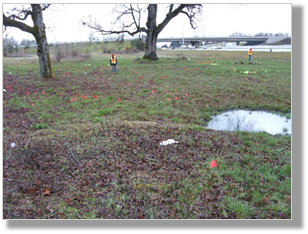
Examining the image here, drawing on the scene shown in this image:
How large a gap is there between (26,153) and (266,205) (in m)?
4.13

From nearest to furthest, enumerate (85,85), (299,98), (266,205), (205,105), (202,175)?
(299,98), (266,205), (202,175), (205,105), (85,85)

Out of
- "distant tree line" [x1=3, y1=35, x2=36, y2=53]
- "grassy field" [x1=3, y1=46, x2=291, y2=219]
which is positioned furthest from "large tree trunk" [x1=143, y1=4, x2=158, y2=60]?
"grassy field" [x1=3, y1=46, x2=291, y2=219]

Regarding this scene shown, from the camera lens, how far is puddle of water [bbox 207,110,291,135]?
6715 mm

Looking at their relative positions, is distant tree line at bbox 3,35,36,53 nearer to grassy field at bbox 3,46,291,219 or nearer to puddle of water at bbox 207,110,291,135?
grassy field at bbox 3,46,291,219

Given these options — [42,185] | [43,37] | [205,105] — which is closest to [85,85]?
[43,37]

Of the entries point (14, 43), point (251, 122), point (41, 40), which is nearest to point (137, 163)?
point (251, 122)

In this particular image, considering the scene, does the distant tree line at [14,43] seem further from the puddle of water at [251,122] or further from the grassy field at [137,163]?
the puddle of water at [251,122]

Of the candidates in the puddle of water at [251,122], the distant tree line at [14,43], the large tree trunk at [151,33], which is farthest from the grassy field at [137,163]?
the large tree trunk at [151,33]

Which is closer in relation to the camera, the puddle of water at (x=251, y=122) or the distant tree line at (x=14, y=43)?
the puddle of water at (x=251, y=122)

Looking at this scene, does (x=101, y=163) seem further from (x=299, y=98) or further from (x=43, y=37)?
(x=43, y=37)

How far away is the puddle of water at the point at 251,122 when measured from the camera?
6715 millimetres

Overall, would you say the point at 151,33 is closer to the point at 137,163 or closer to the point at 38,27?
the point at 38,27

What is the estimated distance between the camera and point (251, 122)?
23.8 feet

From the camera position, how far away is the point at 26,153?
178 inches
